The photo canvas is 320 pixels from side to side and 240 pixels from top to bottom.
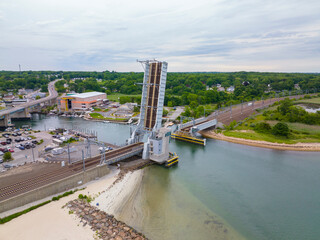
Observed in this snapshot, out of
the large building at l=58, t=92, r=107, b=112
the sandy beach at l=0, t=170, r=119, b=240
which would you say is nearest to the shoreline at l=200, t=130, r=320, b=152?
the sandy beach at l=0, t=170, r=119, b=240

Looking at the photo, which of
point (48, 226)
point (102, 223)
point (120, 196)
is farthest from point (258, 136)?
point (48, 226)

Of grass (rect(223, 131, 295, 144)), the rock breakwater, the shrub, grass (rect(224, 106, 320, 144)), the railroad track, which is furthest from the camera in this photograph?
the shrub

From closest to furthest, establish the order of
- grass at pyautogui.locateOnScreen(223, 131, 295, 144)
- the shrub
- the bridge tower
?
the bridge tower → grass at pyautogui.locateOnScreen(223, 131, 295, 144) → the shrub

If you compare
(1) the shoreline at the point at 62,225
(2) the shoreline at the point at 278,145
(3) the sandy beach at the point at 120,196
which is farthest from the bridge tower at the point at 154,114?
(2) the shoreline at the point at 278,145

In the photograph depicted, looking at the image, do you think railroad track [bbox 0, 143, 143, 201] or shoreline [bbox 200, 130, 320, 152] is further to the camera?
shoreline [bbox 200, 130, 320, 152]

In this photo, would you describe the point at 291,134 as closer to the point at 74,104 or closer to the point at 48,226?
the point at 48,226

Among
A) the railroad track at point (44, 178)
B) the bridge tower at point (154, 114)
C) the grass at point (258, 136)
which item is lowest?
the grass at point (258, 136)

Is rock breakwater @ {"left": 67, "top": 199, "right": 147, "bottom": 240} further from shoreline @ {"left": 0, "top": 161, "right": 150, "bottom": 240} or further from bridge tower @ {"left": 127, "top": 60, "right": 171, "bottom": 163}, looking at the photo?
bridge tower @ {"left": 127, "top": 60, "right": 171, "bottom": 163}

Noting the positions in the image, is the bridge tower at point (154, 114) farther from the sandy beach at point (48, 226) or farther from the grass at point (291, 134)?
the grass at point (291, 134)
